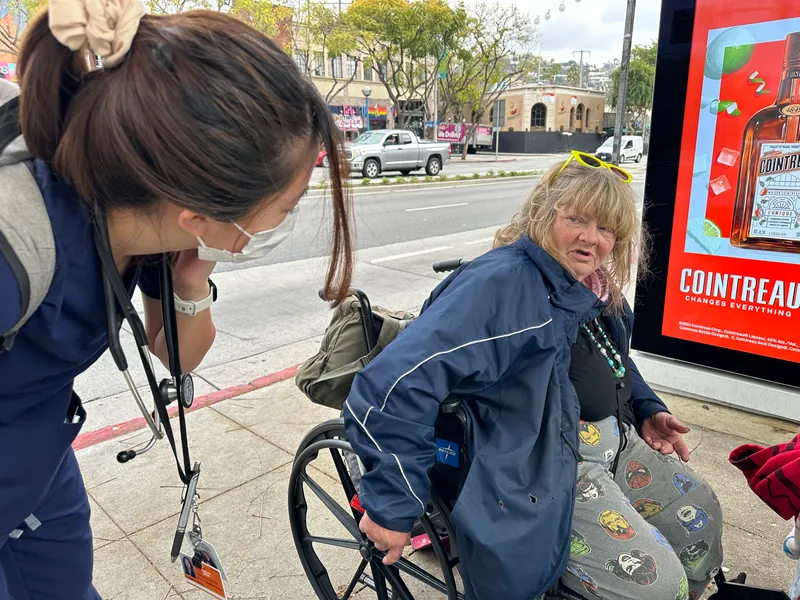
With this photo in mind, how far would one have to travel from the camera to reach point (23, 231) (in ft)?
3.04

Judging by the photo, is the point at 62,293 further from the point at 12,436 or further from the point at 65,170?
the point at 12,436

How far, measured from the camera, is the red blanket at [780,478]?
5.21ft

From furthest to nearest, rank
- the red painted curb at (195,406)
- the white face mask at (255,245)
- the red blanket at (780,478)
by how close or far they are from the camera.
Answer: the red painted curb at (195,406), the red blanket at (780,478), the white face mask at (255,245)

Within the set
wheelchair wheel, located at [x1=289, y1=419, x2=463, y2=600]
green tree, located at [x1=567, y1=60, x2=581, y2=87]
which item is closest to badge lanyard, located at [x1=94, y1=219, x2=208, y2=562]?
wheelchair wheel, located at [x1=289, y1=419, x2=463, y2=600]

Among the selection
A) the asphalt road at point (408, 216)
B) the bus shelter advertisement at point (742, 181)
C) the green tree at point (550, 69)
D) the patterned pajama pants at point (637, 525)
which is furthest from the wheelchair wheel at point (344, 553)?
the green tree at point (550, 69)

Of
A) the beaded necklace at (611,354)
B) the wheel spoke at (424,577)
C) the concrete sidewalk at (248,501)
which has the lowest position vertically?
the concrete sidewalk at (248,501)

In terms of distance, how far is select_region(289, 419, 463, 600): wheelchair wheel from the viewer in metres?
1.86

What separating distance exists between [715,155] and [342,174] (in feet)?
8.54

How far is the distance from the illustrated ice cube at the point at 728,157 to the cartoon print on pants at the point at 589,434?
192 centimetres

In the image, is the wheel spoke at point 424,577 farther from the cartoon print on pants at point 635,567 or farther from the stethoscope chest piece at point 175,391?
the stethoscope chest piece at point 175,391

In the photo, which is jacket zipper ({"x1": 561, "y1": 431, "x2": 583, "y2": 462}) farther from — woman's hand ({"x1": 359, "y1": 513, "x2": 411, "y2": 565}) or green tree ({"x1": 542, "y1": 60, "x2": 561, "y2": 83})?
green tree ({"x1": 542, "y1": 60, "x2": 561, "y2": 83})

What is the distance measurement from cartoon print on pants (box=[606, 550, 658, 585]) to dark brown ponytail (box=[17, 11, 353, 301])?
1.40 meters

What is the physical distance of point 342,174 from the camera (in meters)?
1.29

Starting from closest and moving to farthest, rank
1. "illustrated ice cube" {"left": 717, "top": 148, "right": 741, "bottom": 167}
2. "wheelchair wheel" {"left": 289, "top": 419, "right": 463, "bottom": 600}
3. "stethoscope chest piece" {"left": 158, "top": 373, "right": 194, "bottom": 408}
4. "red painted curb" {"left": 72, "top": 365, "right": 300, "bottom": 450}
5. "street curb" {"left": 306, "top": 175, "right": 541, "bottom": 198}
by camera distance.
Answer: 1. "stethoscope chest piece" {"left": 158, "top": 373, "right": 194, "bottom": 408}
2. "wheelchair wheel" {"left": 289, "top": 419, "right": 463, "bottom": 600}
3. "illustrated ice cube" {"left": 717, "top": 148, "right": 741, "bottom": 167}
4. "red painted curb" {"left": 72, "top": 365, "right": 300, "bottom": 450}
5. "street curb" {"left": 306, "top": 175, "right": 541, "bottom": 198}
